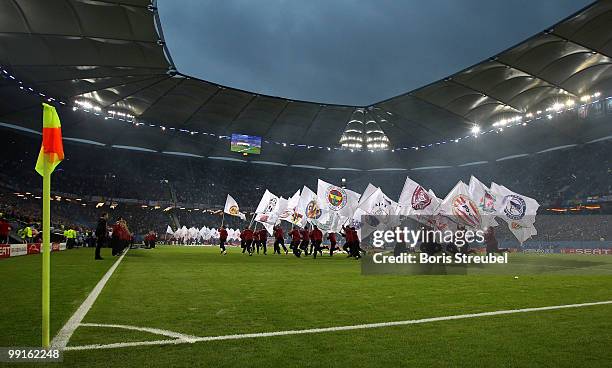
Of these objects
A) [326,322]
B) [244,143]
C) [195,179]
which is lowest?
[326,322]

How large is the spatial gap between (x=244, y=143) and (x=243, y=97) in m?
11.6

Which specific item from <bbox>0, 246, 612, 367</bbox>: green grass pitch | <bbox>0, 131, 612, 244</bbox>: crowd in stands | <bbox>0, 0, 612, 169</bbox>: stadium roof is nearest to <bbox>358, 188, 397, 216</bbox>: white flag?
<bbox>0, 0, 612, 169</bbox>: stadium roof

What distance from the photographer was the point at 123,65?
3612 cm

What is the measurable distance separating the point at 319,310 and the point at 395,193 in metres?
66.9

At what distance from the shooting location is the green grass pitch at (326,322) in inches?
158

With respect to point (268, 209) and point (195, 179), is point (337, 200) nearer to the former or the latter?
point (268, 209)

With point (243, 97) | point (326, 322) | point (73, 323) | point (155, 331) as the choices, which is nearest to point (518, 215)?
point (326, 322)

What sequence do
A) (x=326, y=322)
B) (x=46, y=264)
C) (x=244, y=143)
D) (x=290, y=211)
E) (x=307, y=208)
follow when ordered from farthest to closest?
(x=244, y=143) < (x=290, y=211) < (x=307, y=208) < (x=326, y=322) < (x=46, y=264)

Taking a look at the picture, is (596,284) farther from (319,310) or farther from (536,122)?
(536,122)

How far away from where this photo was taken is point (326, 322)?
5672mm

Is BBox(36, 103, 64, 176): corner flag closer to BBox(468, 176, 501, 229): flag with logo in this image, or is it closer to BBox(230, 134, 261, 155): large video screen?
BBox(468, 176, 501, 229): flag with logo

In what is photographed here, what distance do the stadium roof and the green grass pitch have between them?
76.9 ft

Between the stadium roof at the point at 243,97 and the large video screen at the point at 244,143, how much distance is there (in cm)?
86

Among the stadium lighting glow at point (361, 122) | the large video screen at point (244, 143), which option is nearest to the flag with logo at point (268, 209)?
the stadium lighting glow at point (361, 122)
